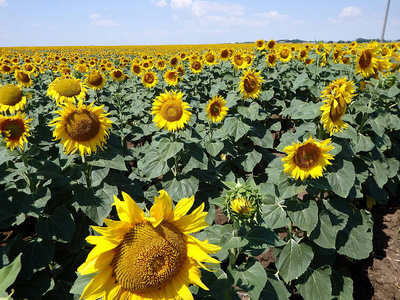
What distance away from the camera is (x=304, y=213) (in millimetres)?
2561

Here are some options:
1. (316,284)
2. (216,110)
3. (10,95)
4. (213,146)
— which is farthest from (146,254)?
(10,95)

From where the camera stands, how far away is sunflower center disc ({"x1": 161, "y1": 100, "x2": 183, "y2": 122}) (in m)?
3.07

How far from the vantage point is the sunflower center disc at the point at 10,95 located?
11.6 ft

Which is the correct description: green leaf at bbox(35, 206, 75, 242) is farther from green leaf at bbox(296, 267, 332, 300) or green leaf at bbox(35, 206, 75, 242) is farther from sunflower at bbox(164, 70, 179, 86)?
sunflower at bbox(164, 70, 179, 86)

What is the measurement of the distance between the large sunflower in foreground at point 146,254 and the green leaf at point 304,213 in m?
1.59

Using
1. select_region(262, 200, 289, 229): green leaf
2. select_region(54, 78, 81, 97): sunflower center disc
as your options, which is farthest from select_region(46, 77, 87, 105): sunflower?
select_region(262, 200, 289, 229): green leaf

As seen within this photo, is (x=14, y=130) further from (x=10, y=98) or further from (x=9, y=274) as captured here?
(x=9, y=274)

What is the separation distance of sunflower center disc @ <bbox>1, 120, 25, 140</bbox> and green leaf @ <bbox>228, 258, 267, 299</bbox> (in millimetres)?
2063

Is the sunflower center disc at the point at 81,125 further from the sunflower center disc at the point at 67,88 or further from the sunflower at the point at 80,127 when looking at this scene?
the sunflower center disc at the point at 67,88

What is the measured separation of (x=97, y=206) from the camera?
2283 mm

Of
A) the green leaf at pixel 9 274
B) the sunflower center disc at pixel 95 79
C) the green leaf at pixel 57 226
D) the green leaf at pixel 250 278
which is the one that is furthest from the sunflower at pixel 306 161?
the sunflower center disc at pixel 95 79

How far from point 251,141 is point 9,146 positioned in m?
3.24

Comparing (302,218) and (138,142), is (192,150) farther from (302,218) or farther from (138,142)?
(138,142)

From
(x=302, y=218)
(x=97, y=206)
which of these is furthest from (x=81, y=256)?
(x=302, y=218)
